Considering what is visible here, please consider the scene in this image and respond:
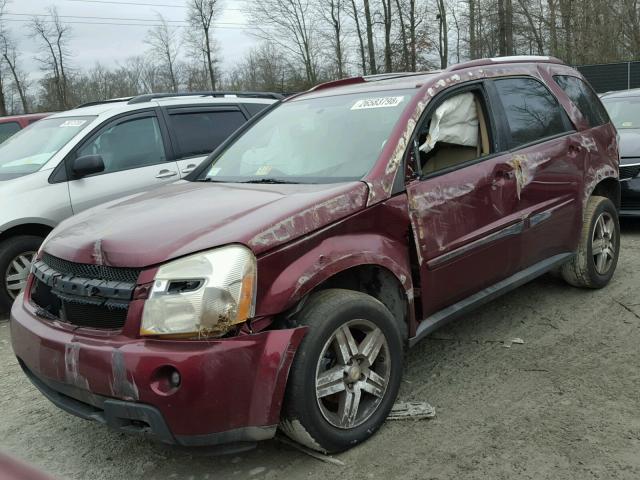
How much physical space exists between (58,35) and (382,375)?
180 ft

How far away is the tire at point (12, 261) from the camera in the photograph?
17.2ft

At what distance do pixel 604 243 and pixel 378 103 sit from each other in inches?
101

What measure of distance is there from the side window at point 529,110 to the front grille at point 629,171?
107 inches

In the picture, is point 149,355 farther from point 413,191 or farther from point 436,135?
point 436,135

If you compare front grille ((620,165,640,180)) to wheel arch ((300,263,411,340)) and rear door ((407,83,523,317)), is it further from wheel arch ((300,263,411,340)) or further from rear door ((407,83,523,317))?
wheel arch ((300,263,411,340))

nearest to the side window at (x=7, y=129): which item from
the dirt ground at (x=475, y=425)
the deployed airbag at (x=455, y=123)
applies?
the dirt ground at (x=475, y=425)

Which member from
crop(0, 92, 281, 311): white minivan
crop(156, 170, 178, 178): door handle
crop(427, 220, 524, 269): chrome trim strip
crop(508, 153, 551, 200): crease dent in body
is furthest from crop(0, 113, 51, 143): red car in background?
crop(427, 220, 524, 269): chrome trim strip

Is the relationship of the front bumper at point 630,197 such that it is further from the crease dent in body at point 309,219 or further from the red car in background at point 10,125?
the red car in background at point 10,125

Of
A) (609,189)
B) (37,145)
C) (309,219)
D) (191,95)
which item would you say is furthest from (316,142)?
(191,95)

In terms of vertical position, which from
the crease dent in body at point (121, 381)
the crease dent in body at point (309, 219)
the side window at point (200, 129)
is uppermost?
the side window at point (200, 129)

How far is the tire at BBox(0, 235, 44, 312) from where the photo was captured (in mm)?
5250

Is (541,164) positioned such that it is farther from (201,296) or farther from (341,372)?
(201,296)

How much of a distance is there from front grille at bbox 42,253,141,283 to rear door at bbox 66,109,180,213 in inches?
113

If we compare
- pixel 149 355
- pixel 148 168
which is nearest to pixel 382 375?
pixel 149 355
